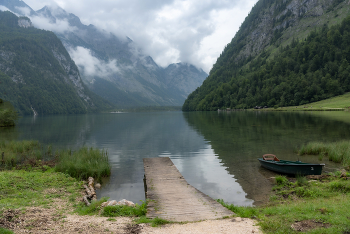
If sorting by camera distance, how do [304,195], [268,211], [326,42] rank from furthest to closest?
[326,42], [304,195], [268,211]

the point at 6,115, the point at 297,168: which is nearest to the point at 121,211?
the point at 297,168

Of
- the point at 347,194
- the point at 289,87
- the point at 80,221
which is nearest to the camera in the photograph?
the point at 80,221

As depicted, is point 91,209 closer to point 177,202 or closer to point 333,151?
point 177,202

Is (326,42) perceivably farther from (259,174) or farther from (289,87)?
(259,174)

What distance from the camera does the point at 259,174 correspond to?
2403 cm

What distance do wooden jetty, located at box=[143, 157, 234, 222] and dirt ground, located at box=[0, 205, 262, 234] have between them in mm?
1098

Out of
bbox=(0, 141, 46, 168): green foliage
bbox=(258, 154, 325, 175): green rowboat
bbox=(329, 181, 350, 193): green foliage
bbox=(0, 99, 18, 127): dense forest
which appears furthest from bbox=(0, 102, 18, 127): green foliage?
bbox=(329, 181, 350, 193): green foliage

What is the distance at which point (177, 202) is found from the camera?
14500mm

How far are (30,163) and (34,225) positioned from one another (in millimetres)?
19791

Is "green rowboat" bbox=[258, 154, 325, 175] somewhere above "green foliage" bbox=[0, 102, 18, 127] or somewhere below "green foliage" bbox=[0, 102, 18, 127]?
below

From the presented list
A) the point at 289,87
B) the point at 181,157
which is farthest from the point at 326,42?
the point at 181,157

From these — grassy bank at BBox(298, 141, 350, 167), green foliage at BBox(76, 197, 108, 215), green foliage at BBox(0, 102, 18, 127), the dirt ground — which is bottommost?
grassy bank at BBox(298, 141, 350, 167)

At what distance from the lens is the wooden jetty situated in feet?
40.5

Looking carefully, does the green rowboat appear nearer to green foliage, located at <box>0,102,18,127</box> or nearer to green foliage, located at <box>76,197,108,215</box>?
green foliage, located at <box>76,197,108,215</box>
